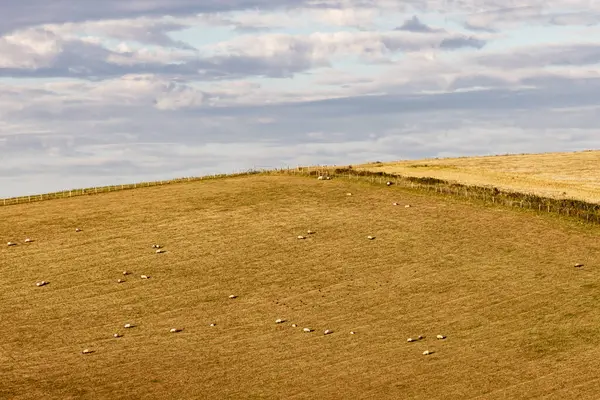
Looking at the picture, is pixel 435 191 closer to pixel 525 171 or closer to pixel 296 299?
pixel 525 171

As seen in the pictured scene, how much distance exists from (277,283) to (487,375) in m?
20.5

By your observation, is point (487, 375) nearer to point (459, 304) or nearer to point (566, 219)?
point (459, 304)

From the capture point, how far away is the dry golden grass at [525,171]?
326ft

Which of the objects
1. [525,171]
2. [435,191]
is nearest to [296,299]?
[435,191]

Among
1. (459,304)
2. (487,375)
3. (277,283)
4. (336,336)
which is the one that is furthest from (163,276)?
(487,375)

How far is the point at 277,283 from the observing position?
233 feet

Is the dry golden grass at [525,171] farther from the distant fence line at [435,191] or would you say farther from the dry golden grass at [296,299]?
the dry golden grass at [296,299]

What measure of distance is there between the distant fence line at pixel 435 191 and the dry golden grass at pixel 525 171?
3.68m

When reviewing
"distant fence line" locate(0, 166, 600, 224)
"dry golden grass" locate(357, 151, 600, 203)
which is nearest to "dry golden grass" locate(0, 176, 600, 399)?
"distant fence line" locate(0, 166, 600, 224)

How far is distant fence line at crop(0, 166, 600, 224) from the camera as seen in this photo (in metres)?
87.8

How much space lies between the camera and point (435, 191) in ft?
315

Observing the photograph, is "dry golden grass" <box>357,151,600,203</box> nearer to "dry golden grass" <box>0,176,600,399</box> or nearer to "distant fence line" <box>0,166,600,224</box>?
"distant fence line" <box>0,166,600,224</box>

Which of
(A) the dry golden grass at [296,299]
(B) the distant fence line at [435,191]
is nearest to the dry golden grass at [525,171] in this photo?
(B) the distant fence line at [435,191]

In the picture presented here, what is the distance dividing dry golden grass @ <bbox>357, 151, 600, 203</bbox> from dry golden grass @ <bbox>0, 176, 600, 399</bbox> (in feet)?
39.8
